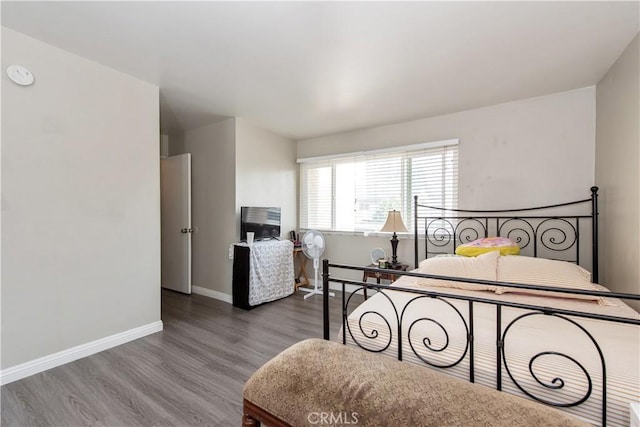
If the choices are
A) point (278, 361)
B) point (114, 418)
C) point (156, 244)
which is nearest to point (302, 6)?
point (278, 361)

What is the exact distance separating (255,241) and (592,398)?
3295 mm

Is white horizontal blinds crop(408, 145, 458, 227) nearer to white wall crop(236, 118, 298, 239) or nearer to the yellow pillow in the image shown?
the yellow pillow

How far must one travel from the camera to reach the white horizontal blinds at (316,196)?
4371mm

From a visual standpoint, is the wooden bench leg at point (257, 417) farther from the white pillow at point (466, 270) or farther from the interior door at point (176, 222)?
the interior door at point (176, 222)

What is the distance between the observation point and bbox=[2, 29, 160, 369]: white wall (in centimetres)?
195

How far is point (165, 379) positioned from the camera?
1.98m

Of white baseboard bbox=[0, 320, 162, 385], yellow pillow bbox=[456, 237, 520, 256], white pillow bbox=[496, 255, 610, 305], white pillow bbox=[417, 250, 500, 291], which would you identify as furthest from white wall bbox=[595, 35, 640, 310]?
white baseboard bbox=[0, 320, 162, 385]

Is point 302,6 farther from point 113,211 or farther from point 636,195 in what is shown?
point 636,195

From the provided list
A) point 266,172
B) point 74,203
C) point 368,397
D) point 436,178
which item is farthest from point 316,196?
point 368,397

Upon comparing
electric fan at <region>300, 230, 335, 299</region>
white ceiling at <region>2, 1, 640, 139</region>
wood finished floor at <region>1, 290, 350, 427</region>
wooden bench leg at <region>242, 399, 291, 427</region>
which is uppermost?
white ceiling at <region>2, 1, 640, 139</region>

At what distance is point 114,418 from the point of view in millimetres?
1617

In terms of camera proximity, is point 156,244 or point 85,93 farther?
point 156,244

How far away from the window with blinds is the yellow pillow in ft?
2.41

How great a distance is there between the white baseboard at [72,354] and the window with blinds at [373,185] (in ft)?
8.56
